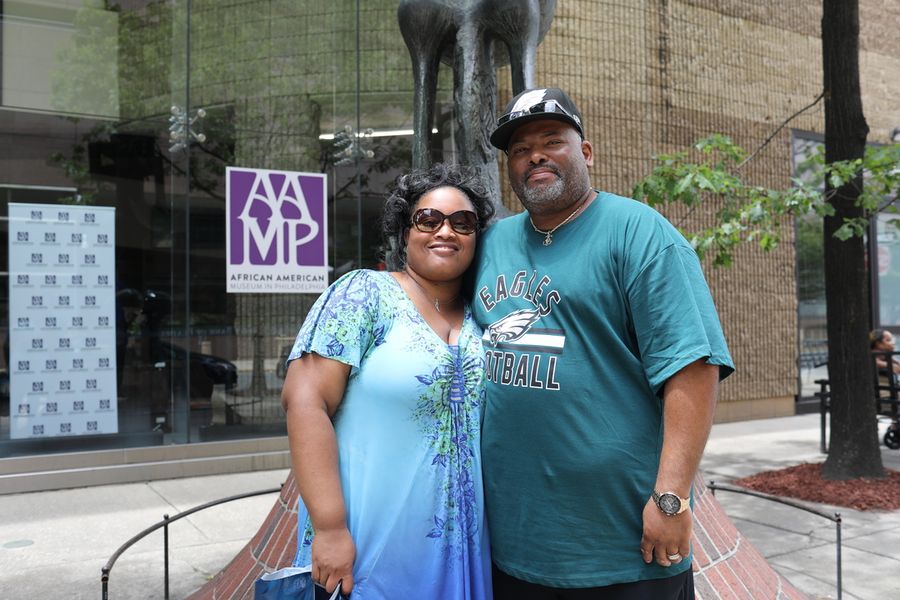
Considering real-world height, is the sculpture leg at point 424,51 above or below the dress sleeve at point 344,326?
above

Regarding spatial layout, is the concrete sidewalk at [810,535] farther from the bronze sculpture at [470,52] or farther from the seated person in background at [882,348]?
the bronze sculpture at [470,52]

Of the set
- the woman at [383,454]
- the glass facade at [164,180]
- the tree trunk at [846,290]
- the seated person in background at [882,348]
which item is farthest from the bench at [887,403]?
the woman at [383,454]

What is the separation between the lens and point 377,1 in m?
9.68

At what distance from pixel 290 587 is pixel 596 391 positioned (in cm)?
87

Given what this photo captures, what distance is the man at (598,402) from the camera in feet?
5.80

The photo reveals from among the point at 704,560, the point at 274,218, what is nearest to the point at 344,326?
the point at 704,560

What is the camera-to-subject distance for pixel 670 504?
1.76 metres

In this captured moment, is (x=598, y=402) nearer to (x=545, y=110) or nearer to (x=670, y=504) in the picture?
(x=670, y=504)

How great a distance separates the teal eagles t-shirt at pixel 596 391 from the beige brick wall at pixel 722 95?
8018 mm

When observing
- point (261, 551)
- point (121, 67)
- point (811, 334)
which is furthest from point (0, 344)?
point (811, 334)

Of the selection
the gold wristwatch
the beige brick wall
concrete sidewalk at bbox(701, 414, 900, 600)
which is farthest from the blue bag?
the beige brick wall

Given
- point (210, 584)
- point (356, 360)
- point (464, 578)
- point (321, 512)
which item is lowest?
point (210, 584)

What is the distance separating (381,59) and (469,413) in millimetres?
8438

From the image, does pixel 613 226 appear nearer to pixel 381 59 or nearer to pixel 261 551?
pixel 261 551
